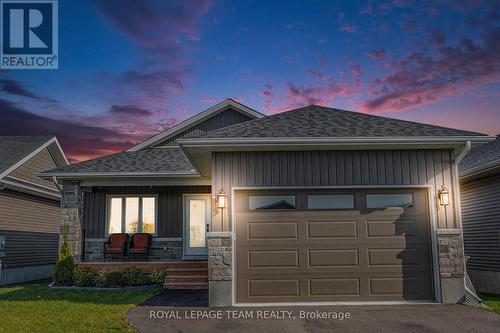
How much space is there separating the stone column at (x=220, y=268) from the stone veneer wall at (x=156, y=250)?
222 inches

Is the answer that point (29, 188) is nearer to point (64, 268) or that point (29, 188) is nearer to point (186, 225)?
point (64, 268)

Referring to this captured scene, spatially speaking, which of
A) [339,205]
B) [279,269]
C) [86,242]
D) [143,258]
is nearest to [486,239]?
[339,205]

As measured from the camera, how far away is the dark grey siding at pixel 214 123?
1585 centimetres

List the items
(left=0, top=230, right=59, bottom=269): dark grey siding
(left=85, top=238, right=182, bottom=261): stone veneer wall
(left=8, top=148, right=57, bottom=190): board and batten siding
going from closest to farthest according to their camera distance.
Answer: (left=85, top=238, right=182, bottom=261): stone veneer wall, (left=0, top=230, right=59, bottom=269): dark grey siding, (left=8, top=148, right=57, bottom=190): board and batten siding

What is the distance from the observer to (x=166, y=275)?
11406mm

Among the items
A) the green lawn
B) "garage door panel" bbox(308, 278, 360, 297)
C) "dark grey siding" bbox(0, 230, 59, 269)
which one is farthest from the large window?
"garage door panel" bbox(308, 278, 360, 297)

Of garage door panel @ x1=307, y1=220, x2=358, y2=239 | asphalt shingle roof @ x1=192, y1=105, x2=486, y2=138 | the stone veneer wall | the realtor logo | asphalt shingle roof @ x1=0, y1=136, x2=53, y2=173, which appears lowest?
the stone veneer wall

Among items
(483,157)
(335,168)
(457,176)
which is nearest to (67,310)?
(335,168)

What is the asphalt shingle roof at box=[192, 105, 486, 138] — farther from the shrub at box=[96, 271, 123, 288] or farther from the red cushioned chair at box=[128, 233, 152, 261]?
the red cushioned chair at box=[128, 233, 152, 261]

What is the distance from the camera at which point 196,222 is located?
13.7 m

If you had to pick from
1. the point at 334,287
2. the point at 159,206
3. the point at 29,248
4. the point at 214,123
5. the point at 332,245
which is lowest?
the point at 334,287

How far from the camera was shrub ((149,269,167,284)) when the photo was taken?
1130cm

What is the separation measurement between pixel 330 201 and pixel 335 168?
0.64 meters

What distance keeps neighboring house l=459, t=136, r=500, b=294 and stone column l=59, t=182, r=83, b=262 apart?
35.4ft
